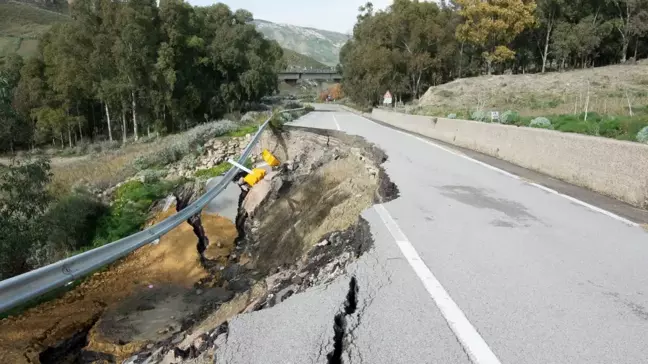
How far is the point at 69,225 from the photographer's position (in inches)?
554

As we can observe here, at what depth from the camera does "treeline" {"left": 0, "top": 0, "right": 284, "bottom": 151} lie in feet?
124

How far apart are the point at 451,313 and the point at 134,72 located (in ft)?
127

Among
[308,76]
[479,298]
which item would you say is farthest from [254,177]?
[308,76]

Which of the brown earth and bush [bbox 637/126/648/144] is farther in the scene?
bush [bbox 637/126/648/144]

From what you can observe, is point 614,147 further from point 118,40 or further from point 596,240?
point 118,40

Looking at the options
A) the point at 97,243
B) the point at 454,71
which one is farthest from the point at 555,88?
the point at 97,243

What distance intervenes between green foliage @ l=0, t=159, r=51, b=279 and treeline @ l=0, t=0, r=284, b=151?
2522cm

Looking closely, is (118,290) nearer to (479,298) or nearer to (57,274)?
(57,274)

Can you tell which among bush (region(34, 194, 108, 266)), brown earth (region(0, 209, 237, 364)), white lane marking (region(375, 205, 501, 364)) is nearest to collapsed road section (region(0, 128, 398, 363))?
brown earth (region(0, 209, 237, 364))

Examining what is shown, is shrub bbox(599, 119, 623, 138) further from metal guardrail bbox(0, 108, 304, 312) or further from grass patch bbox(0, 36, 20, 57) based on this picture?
grass patch bbox(0, 36, 20, 57)

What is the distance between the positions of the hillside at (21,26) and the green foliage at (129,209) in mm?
88863

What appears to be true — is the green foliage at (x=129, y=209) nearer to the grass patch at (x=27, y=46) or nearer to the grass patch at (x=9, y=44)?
the grass patch at (x=27, y=46)

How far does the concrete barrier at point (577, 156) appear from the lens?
7688 mm

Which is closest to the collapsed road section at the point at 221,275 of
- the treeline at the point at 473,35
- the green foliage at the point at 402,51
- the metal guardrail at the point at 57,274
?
the metal guardrail at the point at 57,274
